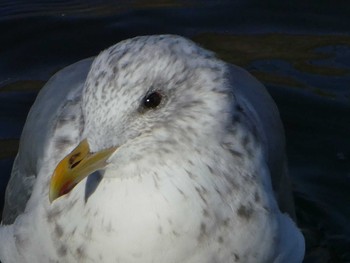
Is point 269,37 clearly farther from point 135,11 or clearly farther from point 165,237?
point 165,237

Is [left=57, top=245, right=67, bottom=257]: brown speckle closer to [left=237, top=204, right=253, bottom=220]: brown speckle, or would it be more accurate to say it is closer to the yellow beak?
the yellow beak

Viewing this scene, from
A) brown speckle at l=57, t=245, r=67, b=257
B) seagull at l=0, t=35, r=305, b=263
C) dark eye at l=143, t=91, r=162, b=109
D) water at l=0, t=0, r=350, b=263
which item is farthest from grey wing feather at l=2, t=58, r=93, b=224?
water at l=0, t=0, r=350, b=263

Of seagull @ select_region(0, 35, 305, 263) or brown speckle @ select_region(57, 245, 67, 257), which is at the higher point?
seagull @ select_region(0, 35, 305, 263)

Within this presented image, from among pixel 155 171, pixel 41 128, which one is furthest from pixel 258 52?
pixel 155 171

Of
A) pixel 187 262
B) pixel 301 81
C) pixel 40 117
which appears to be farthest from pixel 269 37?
pixel 187 262

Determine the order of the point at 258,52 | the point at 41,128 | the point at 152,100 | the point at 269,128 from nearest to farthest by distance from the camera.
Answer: the point at 152,100 < the point at 41,128 < the point at 269,128 < the point at 258,52

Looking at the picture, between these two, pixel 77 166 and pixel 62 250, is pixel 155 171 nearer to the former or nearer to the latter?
pixel 77 166
